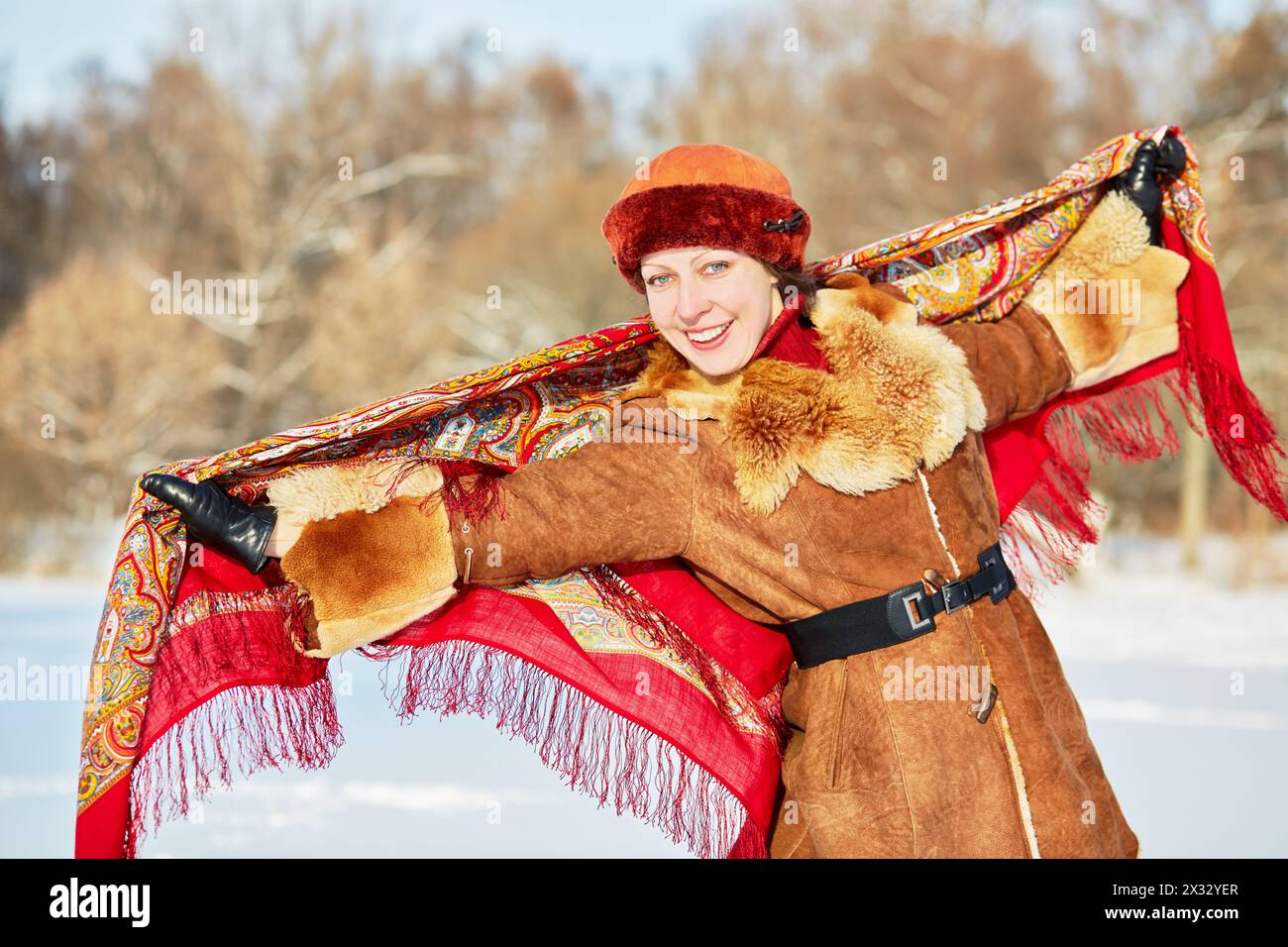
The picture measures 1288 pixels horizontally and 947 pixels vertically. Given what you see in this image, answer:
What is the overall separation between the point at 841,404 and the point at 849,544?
0.24m

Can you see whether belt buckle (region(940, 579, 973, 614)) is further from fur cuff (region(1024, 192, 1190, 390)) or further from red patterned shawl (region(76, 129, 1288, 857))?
fur cuff (region(1024, 192, 1190, 390))

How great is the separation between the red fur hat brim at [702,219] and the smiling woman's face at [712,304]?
0.02 metres

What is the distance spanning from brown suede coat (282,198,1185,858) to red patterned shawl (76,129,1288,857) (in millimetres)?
182

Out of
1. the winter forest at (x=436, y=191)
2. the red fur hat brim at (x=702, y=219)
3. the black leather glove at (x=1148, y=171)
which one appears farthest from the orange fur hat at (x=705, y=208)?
the winter forest at (x=436, y=191)

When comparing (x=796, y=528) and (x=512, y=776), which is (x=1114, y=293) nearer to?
(x=796, y=528)

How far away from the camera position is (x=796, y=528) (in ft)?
6.45

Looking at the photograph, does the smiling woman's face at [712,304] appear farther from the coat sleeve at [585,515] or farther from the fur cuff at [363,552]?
the fur cuff at [363,552]

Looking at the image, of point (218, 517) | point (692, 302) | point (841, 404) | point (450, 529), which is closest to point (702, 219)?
point (692, 302)

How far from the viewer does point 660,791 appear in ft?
7.38

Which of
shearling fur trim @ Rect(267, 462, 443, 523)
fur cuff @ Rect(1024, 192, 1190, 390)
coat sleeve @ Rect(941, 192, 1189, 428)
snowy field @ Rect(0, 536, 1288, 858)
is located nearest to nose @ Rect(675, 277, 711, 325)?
shearling fur trim @ Rect(267, 462, 443, 523)

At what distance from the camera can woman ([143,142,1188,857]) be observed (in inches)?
74.2

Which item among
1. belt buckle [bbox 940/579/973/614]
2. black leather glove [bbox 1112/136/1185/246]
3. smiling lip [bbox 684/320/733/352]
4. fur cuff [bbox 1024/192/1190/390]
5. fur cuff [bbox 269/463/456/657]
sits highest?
black leather glove [bbox 1112/136/1185/246]

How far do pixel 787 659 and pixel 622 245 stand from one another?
864mm

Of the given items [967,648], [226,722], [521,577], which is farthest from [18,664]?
[967,648]
